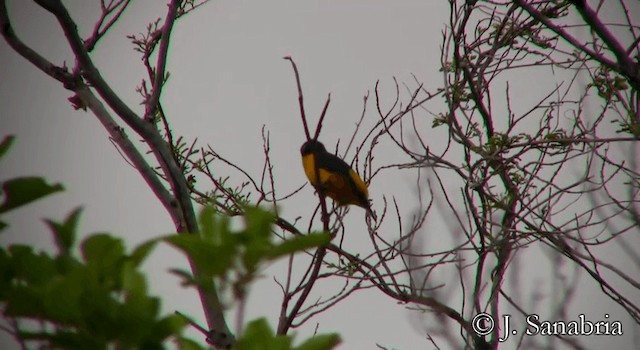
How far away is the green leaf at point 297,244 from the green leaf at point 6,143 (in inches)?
15.1

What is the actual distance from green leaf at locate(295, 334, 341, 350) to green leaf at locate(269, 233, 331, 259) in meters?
0.12

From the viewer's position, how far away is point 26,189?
0.84 meters

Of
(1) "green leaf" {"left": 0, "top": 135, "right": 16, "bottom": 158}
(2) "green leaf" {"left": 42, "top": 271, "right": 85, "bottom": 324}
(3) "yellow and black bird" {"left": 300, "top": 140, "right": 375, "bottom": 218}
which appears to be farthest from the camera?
(3) "yellow and black bird" {"left": 300, "top": 140, "right": 375, "bottom": 218}

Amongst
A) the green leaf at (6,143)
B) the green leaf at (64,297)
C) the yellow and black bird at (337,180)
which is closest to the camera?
the green leaf at (64,297)

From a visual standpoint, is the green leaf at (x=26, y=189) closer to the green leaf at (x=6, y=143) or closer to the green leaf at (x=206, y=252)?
the green leaf at (x=6, y=143)

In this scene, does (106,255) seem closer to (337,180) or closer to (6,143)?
(6,143)

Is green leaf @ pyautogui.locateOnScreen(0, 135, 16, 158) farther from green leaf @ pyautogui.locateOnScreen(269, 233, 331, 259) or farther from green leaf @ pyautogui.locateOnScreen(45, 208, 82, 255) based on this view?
green leaf @ pyautogui.locateOnScreen(269, 233, 331, 259)

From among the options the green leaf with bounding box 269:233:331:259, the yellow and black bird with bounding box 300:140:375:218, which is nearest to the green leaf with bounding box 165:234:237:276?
the green leaf with bounding box 269:233:331:259

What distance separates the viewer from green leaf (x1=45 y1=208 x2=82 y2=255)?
32.6 inches

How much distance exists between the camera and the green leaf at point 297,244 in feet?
2.39

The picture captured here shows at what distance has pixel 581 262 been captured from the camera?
9.88 ft

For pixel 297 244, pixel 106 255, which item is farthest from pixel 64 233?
pixel 297 244

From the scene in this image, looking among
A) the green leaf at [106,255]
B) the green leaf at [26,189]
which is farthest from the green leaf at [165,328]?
the green leaf at [26,189]

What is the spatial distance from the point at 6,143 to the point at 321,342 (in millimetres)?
480
